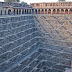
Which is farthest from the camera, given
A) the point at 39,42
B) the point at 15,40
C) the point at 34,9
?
the point at 34,9

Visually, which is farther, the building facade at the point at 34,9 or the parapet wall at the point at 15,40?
the building facade at the point at 34,9

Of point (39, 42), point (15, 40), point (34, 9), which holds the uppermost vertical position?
point (34, 9)

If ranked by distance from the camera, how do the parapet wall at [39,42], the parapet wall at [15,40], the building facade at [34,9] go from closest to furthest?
the parapet wall at [15,40] → the parapet wall at [39,42] → the building facade at [34,9]

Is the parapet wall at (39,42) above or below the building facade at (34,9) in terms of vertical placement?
below

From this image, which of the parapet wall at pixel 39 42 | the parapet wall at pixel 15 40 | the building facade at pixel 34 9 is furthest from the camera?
the building facade at pixel 34 9

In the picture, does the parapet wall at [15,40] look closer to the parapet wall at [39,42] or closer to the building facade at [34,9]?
the parapet wall at [39,42]

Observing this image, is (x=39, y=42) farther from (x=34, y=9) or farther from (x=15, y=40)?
(x=34, y=9)

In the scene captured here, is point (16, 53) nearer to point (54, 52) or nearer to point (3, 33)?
point (3, 33)

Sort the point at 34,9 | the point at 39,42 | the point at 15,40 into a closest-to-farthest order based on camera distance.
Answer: the point at 15,40, the point at 39,42, the point at 34,9

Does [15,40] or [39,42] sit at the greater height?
[15,40]

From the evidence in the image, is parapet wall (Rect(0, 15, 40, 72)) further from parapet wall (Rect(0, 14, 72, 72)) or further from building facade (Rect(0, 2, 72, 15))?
building facade (Rect(0, 2, 72, 15))

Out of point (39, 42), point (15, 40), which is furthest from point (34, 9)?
point (15, 40)

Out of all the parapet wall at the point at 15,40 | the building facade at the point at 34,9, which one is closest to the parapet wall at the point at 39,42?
the parapet wall at the point at 15,40

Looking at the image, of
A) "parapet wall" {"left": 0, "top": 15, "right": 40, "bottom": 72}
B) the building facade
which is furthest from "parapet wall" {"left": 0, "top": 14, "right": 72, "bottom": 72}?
the building facade
